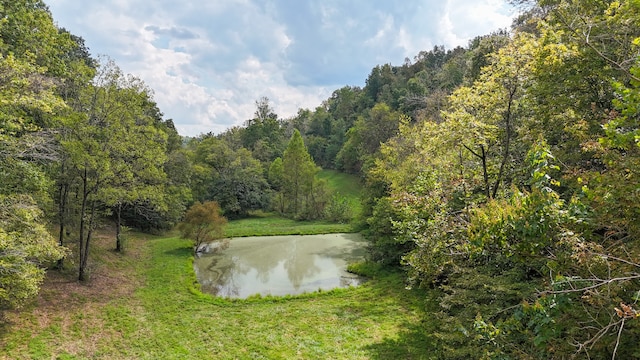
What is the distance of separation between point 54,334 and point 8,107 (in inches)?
258

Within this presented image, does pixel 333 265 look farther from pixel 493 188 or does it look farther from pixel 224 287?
pixel 493 188

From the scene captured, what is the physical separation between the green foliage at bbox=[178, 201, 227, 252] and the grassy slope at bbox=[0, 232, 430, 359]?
5.11 meters

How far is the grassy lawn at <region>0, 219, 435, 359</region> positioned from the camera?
991 cm

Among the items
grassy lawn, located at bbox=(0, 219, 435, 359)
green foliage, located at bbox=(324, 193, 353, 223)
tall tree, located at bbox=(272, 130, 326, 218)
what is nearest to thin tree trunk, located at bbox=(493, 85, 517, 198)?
grassy lawn, located at bbox=(0, 219, 435, 359)

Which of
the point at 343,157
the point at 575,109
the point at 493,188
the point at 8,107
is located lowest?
the point at 493,188

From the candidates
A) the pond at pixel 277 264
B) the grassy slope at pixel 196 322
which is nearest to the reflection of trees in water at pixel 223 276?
the pond at pixel 277 264

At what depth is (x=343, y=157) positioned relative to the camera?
55.3 meters

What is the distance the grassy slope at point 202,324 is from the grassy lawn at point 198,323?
3cm

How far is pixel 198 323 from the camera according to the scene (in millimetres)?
11992

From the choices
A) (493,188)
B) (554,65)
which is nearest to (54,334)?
(493,188)

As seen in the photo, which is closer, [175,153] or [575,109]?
[575,109]

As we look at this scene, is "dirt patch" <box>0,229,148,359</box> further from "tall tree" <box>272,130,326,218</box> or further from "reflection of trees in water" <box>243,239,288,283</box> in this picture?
"tall tree" <box>272,130,326,218</box>

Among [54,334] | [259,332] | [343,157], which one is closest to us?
[54,334]

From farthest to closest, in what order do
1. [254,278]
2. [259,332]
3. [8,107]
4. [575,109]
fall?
[254,278], [259,332], [8,107], [575,109]
